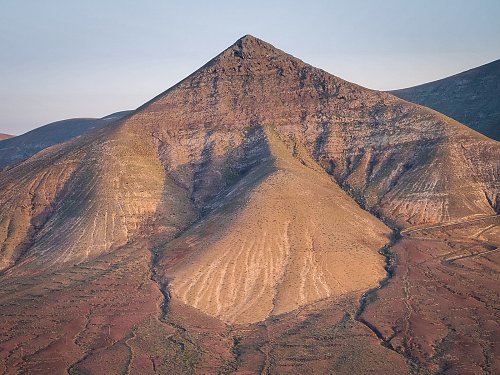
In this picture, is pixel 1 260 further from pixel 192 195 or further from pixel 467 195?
pixel 467 195

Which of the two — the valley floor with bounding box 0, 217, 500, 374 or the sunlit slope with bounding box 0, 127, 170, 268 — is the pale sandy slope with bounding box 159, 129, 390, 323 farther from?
the sunlit slope with bounding box 0, 127, 170, 268

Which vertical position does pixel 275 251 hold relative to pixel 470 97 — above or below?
below

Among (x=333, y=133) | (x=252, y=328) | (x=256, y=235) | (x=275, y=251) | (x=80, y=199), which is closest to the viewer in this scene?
(x=252, y=328)

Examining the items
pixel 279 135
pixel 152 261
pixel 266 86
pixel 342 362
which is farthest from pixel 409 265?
pixel 266 86

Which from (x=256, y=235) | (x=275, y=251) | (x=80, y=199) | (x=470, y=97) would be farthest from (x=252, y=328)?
(x=470, y=97)

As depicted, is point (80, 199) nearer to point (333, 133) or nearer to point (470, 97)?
point (333, 133)

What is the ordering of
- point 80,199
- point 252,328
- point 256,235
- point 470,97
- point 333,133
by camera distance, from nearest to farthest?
1. point 252,328
2. point 256,235
3. point 80,199
4. point 333,133
5. point 470,97
